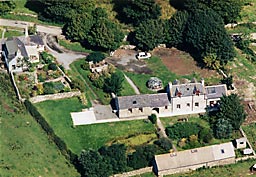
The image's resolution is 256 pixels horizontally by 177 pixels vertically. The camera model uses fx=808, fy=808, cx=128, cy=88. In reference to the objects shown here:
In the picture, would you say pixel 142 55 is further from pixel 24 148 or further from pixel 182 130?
pixel 24 148

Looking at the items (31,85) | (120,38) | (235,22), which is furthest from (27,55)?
(235,22)

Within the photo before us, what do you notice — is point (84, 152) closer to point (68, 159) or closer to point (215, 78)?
point (68, 159)

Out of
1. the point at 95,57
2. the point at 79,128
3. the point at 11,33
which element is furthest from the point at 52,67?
the point at 79,128

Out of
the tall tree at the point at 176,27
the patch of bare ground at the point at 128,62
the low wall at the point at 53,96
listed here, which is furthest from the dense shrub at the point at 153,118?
the tall tree at the point at 176,27

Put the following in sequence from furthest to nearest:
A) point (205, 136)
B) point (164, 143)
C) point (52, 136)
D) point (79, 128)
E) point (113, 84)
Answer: point (113, 84) < point (79, 128) < point (205, 136) < point (52, 136) < point (164, 143)

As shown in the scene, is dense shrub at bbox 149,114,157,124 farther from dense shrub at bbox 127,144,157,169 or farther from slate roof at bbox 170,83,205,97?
dense shrub at bbox 127,144,157,169
